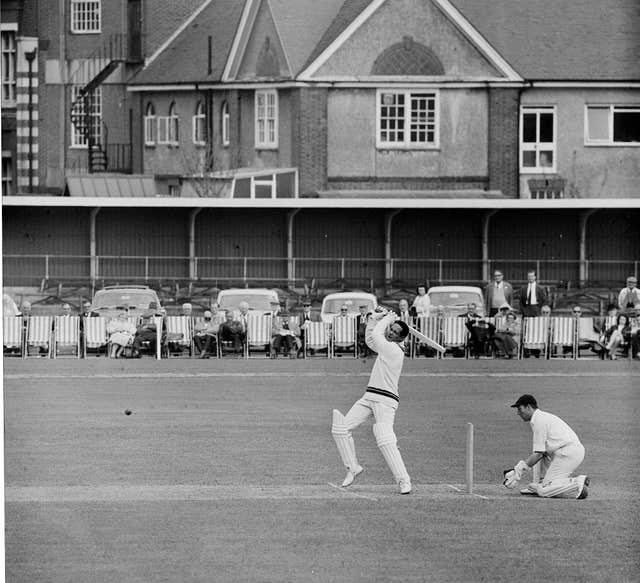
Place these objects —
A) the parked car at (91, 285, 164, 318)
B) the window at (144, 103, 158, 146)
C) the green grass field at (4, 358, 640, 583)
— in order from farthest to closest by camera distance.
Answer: the window at (144, 103, 158, 146), the parked car at (91, 285, 164, 318), the green grass field at (4, 358, 640, 583)

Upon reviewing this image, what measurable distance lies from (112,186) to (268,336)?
14.0 meters

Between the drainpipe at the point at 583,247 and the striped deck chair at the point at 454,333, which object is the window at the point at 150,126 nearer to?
the drainpipe at the point at 583,247

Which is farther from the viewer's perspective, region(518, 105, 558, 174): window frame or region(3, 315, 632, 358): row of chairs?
region(518, 105, 558, 174): window frame

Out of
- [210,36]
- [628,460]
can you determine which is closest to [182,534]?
[628,460]

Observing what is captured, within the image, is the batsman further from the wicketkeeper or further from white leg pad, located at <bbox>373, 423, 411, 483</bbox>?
the wicketkeeper

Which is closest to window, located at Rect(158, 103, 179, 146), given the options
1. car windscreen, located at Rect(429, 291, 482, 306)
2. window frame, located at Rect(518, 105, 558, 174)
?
window frame, located at Rect(518, 105, 558, 174)

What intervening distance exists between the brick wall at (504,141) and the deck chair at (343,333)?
16.0 m

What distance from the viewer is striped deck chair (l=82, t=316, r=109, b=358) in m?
27.7

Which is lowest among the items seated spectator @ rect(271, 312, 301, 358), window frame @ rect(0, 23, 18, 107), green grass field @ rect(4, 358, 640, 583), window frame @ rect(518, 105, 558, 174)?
green grass field @ rect(4, 358, 640, 583)

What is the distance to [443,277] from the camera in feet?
129

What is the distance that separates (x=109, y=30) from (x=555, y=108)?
39.1 ft

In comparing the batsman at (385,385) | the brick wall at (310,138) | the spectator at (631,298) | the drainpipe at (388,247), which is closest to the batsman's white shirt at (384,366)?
the batsman at (385,385)

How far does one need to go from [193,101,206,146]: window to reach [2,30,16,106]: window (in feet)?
16.0

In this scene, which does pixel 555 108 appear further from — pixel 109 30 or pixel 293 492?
pixel 293 492
